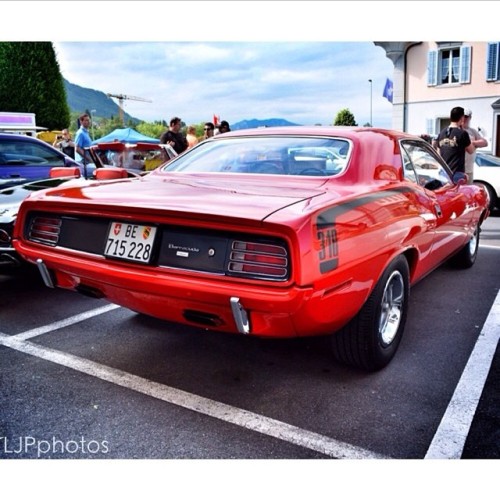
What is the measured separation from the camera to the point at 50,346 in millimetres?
3215

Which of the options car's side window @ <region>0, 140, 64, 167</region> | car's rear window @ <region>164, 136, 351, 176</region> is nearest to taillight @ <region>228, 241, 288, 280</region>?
car's rear window @ <region>164, 136, 351, 176</region>

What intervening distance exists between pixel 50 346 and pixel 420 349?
232cm

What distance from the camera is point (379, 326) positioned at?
2742mm

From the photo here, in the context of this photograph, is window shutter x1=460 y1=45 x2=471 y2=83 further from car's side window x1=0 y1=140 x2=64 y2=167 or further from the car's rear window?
the car's rear window

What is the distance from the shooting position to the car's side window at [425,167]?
3500 millimetres

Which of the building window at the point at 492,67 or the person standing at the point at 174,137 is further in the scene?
the building window at the point at 492,67

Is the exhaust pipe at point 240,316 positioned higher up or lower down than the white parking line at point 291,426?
higher up

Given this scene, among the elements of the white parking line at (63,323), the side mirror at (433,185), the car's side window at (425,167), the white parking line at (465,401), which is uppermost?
the car's side window at (425,167)

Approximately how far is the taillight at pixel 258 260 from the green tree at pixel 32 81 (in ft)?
93.2

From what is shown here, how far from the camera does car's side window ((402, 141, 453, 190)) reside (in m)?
3.50

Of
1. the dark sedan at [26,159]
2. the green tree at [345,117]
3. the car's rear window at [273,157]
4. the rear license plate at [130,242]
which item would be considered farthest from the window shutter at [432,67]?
the rear license plate at [130,242]

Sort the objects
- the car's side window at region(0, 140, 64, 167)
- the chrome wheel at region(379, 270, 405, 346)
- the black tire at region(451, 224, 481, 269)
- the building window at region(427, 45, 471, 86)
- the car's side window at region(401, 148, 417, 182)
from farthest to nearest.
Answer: the building window at region(427, 45, 471, 86) → the car's side window at region(0, 140, 64, 167) → the black tire at region(451, 224, 481, 269) → the car's side window at region(401, 148, 417, 182) → the chrome wheel at region(379, 270, 405, 346)

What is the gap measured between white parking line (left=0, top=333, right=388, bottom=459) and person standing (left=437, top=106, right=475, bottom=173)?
478 cm

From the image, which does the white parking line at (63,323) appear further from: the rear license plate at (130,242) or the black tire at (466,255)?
the black tire at (466,255)
